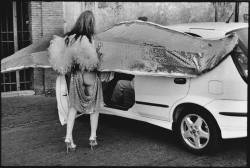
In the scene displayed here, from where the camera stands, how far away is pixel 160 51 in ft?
18.0

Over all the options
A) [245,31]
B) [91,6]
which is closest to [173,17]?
[91,6]

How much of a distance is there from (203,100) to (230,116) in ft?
1.35

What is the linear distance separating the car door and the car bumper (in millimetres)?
520

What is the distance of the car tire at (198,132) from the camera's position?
5.35m

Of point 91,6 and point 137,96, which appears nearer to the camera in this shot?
point 137,96

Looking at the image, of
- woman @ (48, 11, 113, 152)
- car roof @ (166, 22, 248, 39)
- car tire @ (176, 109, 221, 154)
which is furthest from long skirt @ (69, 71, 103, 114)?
car roof @ (166, 22, 248, 39)

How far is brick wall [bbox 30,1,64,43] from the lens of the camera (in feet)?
34.2

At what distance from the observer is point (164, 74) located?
5418mm

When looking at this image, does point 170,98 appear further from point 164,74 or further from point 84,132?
point 84,132

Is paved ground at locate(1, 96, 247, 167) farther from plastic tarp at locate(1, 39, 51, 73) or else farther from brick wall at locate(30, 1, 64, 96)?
brick wall at locate(30, 1, 64, 96)

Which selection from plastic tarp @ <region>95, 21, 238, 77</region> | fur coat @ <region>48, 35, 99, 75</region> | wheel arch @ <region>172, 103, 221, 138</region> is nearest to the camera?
plastic tarp @ <region>95, 21, 238, 77</region>

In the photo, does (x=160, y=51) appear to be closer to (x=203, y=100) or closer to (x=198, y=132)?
(x=203, y=100)

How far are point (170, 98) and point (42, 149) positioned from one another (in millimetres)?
2011

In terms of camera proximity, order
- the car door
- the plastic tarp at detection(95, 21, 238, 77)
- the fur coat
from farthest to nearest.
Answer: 1. the car door
2. the fur coat
3. the plastic tarp at detection(95, 21, 238, 77)
